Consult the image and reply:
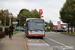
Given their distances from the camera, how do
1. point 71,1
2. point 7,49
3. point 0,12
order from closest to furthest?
point 7,49
point 71,1
point 0,12

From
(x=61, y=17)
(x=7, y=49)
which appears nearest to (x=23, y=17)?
(x=61, y=17)

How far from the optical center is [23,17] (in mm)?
98312

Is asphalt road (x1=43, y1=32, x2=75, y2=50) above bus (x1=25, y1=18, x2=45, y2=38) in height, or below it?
below

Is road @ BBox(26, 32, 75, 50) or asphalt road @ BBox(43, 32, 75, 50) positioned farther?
asphalt road @ BBox(43, 32, 75, 50)

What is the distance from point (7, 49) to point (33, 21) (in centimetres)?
1249

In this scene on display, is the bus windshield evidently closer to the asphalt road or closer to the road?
the asphalt road

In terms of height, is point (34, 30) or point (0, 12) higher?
point (0, 12)

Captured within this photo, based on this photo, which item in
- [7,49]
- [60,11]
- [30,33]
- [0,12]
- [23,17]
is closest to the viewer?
[7,49]

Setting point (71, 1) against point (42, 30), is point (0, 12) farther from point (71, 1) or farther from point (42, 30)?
point (42, 30)

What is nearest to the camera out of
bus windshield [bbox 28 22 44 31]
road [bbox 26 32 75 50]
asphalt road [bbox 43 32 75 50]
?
road [bbox 26 32 75 50]

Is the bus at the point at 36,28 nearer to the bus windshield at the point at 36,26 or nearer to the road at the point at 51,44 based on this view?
the bus windshield at the point at 36,26

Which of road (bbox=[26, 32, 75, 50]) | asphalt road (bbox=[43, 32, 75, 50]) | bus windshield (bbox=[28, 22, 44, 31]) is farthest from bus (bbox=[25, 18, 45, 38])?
road (bbox=[26, 32, 75, 50])

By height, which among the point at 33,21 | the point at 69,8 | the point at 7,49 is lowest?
the point at 7,49

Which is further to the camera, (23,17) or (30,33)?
(23,17)
